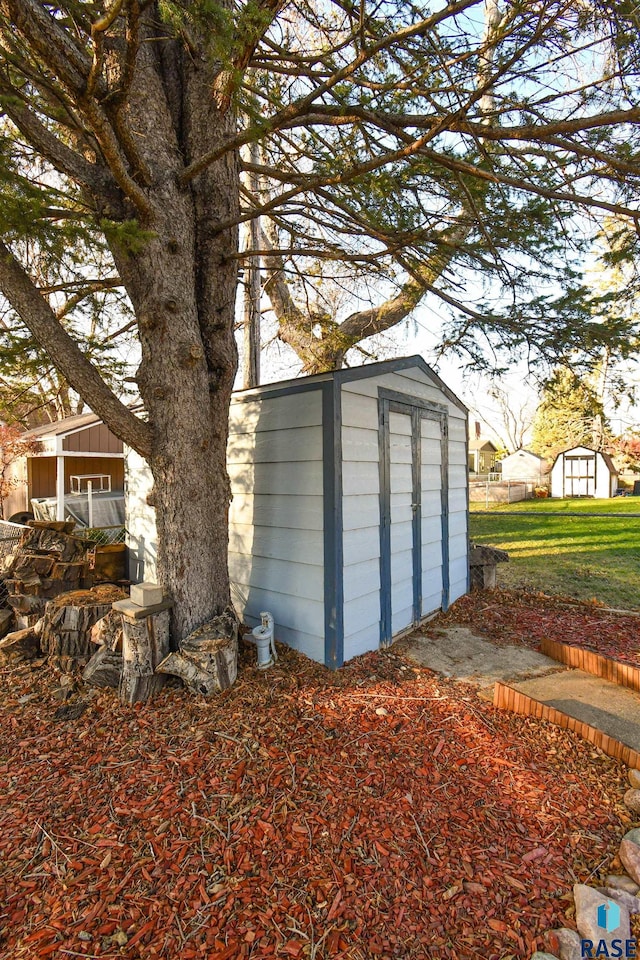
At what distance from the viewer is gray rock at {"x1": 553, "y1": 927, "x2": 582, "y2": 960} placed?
59.8 inches

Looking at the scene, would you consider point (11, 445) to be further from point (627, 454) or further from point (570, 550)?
point (627, 454)

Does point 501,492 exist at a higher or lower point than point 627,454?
lower

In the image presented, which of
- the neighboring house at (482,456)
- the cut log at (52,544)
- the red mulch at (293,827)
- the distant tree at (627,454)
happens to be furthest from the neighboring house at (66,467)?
the neighboring house at (482,456)

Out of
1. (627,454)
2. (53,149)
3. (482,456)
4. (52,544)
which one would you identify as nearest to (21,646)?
(52,544)

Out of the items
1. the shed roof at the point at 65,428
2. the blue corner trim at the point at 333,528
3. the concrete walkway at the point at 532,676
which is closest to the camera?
the concrete walkway at the point at 532,676

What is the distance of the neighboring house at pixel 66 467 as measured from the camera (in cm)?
1001

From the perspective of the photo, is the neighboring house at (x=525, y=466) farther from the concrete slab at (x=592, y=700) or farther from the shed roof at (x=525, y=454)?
the concrete slab at (x=592, y=700)

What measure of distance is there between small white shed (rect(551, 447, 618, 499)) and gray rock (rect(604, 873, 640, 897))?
69.6ft

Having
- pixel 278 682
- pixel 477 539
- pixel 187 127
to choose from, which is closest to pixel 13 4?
pixel 187 127

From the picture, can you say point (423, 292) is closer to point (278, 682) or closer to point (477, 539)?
point (278, 682)

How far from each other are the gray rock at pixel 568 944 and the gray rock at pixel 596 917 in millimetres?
36

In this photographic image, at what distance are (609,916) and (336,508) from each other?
238cm

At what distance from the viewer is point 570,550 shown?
8.78 metres

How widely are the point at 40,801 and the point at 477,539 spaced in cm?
952
